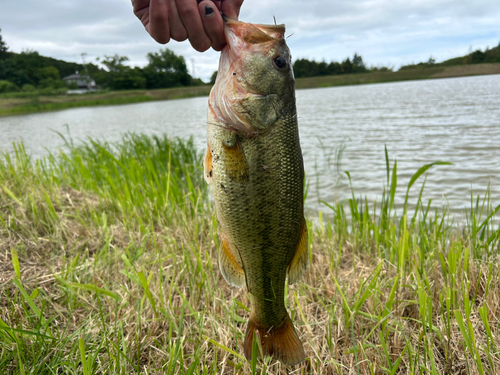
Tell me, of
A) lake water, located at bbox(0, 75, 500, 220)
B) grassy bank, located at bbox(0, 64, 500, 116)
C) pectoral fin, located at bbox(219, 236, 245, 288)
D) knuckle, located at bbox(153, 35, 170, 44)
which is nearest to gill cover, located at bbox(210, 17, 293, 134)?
knuckle, located at bbox(153, 35, 170, 44)

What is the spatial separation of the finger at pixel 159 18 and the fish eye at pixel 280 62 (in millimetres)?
592

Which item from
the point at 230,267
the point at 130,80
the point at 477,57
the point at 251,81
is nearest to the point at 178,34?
the point at 251,81

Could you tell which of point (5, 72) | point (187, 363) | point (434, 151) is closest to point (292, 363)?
point (187, 363)

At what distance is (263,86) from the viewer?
1.74 metres

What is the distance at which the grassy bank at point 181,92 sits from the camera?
163ft

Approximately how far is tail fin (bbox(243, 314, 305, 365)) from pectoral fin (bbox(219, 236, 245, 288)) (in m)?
0.24

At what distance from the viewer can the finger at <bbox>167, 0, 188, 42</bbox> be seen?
5.60 feet

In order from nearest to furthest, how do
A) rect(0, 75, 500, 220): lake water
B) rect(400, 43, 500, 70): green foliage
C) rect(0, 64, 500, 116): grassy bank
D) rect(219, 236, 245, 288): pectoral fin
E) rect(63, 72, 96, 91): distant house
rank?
rect(219, 236, 245, 288): pectoral fin → rect(0, 75, 500, 220): lake water → rect(0, 64, 500, 116): grassy bank → rect(400, 43, 500, 70): green foliage → rect(63, 72, 96, 91): distant house

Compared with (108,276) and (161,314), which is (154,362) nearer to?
(161,314)

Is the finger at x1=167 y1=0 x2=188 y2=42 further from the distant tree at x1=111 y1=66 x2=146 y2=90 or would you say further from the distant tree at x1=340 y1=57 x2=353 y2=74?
the distant tree at x1=340 y1=57 x2=353 y2=74

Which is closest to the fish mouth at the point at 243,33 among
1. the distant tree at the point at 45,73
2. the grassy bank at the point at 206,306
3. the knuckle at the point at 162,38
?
the knuckle at the point at 162,38

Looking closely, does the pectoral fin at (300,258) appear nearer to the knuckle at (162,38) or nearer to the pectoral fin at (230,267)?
the pectoral fin at (230,267)

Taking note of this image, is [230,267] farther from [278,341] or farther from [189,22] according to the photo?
[189,22]

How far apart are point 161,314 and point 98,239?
5.03ft
